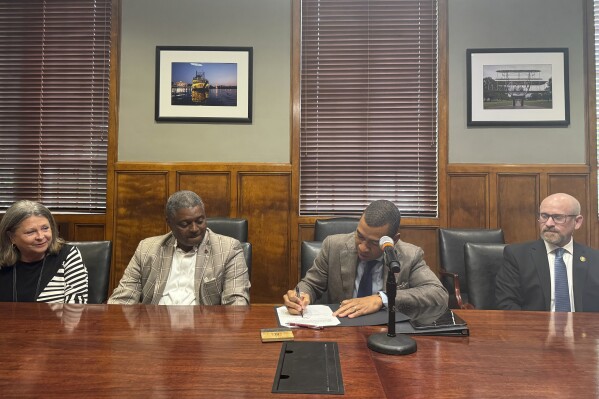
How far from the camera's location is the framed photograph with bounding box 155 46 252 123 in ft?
11.6

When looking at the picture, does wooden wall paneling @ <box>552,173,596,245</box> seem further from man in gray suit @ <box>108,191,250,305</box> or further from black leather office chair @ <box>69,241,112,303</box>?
black leather office chair @ <box>69,241,112,303</box>

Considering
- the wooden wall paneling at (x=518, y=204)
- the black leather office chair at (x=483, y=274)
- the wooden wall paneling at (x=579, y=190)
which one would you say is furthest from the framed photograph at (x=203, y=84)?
the wooden wall paneling at (x=579, y=190)

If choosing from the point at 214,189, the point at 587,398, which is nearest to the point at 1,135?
the point at 214,189

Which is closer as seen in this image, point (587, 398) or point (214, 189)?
point (587, 398)

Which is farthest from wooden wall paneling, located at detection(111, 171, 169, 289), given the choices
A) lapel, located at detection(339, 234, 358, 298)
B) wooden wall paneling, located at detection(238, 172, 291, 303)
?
lapel, located at detection(339, 234, 358, 298)

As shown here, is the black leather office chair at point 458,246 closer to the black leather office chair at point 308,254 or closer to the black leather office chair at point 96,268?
the black leather office chair at point 308,254

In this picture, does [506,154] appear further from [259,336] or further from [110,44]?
[110,44]

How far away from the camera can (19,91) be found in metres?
3.64

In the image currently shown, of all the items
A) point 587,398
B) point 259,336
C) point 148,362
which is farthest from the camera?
point 259,336

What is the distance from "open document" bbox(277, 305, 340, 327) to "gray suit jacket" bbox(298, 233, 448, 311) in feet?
1.15

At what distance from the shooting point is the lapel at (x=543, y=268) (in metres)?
2.32

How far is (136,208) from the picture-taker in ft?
11.5

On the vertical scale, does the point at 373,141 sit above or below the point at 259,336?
above

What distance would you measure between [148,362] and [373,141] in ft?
9.14
